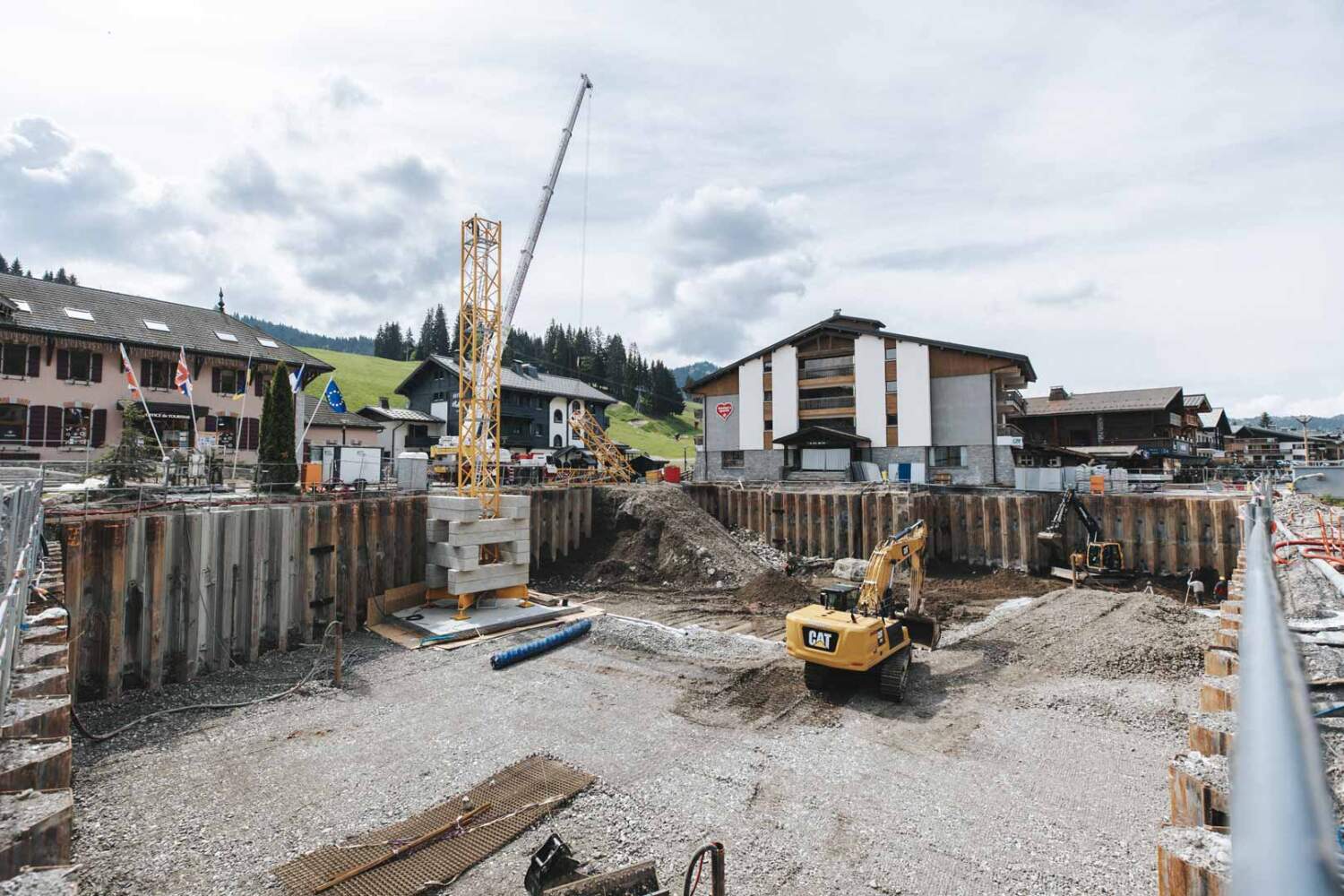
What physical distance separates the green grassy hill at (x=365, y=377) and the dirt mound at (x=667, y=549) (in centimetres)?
4614

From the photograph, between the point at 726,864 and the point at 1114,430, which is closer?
the point at 726,864

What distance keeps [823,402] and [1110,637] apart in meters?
29.0

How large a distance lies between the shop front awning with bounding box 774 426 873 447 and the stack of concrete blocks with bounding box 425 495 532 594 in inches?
948

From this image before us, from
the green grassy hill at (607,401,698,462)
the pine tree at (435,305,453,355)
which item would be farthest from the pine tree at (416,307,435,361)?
the green grassy hill at (607,401,698,462)

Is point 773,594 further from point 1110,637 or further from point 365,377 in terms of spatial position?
point 365,377

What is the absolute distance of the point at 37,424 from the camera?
3036 cm

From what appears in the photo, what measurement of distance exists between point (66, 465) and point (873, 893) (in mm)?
35643

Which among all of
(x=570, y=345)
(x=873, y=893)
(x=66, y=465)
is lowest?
(x=873, y=893)

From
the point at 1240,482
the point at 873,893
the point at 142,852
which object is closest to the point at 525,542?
the point at 142,852

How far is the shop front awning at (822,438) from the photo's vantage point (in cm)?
4141

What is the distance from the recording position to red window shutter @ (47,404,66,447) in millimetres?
30609

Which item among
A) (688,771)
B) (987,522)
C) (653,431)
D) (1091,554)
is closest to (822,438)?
(987,522)

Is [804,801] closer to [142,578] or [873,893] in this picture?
[873,893]

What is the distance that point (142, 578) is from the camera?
14.1m
